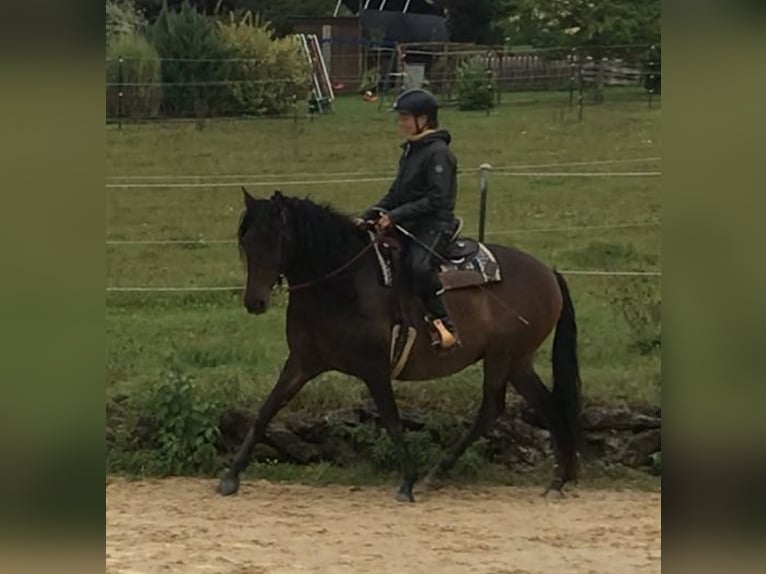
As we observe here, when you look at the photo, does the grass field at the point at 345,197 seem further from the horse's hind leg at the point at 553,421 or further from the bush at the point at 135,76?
the horse's hind leg at the point at 553,421

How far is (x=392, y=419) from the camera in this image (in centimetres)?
505

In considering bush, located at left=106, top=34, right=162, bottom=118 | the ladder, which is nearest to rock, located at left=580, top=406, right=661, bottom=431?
the ladder

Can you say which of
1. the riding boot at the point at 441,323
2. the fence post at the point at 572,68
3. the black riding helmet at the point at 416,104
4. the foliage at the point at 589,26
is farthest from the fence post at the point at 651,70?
the riding boot at the point at 441,323

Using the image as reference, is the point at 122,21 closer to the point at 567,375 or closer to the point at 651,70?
the point at 651,70

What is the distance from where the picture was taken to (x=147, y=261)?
7.44 meters

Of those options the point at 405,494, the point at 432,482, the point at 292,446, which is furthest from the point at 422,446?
the point at 292,446

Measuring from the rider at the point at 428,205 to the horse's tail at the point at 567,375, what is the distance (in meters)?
0.54

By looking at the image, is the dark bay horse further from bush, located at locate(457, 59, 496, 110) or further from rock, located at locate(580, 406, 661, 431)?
→ bush, located at locate(457, 59, 496, 110)

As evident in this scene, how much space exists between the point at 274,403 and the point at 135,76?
11.6 feet
